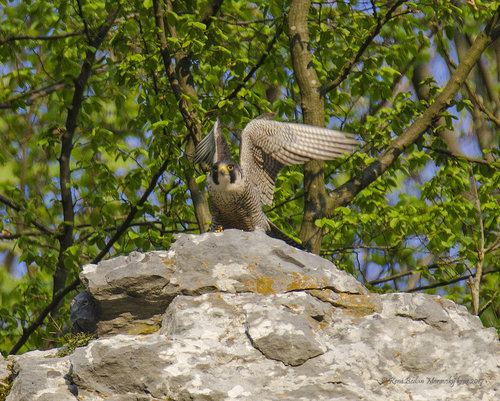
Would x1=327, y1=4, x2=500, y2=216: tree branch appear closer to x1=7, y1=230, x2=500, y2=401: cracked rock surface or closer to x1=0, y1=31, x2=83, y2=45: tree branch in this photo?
x1=7, y1=230, x2=500, y2=401: cracked rock surface

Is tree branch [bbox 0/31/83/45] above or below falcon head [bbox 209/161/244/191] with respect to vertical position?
above

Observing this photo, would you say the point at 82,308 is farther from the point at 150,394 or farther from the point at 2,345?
the point at 2,345

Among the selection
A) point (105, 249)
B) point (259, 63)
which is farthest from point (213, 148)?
point (105, 249)

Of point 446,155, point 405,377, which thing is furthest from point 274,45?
point 405,377

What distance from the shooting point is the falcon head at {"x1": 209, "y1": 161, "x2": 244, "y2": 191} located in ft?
22.9

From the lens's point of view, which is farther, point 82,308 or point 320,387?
point 82,308

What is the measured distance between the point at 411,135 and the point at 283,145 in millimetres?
1923

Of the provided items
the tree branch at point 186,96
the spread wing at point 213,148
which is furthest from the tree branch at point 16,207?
the spread wing at point 213,148

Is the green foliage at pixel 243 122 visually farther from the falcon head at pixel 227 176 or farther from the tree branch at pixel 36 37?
the falcon head at pixel 227 176

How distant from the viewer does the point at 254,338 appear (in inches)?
185

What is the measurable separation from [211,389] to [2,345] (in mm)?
8219

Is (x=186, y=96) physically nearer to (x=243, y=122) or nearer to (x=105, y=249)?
(x=243, y=122)

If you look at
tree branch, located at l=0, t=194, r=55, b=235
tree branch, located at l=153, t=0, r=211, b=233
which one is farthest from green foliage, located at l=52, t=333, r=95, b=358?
tree branch, located at l=0, t=194, r=55, b=235

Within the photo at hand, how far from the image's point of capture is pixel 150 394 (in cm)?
441
